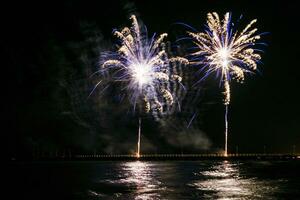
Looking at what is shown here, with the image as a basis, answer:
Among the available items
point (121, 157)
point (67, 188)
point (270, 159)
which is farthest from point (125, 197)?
point (270, 159)

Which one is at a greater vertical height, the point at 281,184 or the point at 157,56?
the point at 157,56

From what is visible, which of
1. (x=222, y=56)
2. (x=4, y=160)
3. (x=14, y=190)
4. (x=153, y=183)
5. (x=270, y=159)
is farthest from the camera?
(x=270, y=159)

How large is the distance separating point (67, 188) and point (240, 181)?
55.0 feet

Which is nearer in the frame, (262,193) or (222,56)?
(262,193)

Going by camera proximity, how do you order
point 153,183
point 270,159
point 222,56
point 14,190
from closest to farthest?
1. point 14,190
2. point 153,183
3. point 222,56
4. point 270,159

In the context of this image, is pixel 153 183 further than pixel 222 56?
No

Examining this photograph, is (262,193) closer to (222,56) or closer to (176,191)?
(176,191)

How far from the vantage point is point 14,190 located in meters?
38.3

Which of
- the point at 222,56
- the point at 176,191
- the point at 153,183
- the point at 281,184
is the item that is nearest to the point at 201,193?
the point at 176,191

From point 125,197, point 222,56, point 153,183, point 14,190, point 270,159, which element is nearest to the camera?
point 125,197

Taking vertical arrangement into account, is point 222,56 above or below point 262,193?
above

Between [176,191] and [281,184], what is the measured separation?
11960 mm

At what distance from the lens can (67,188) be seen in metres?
39.0

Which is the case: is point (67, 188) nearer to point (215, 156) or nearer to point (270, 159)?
point (215, 156)
